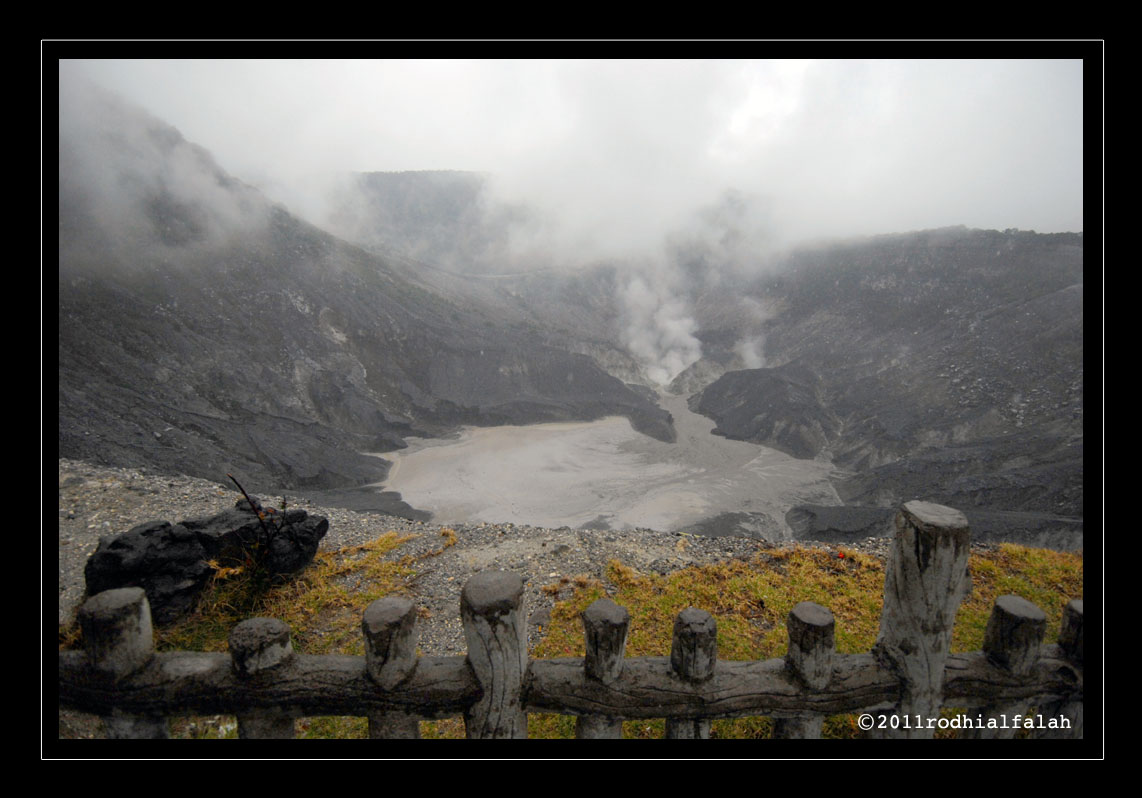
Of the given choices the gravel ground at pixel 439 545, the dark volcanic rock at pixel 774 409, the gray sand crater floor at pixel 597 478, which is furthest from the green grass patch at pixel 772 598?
the dark volcanic rock at pixel 774 409

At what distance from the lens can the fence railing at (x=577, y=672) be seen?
2359 millimetres

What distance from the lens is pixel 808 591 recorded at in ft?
21.7

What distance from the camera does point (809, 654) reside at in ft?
8.02

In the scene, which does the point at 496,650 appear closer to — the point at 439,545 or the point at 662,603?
the point at 662,603

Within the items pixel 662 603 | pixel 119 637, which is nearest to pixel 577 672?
pixel 119 637

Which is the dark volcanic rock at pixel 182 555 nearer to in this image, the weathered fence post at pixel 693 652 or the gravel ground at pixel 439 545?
the gravel ground at pixel 439 545

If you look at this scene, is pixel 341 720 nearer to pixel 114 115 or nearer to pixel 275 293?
pixel 275 293

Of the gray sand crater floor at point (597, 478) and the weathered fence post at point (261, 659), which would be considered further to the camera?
the gray sand crater floor at point (597, 478)

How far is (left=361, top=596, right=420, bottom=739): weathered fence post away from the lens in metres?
2.32

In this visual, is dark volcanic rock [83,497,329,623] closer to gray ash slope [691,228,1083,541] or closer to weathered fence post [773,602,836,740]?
weathered fence post [773,602,836,740]

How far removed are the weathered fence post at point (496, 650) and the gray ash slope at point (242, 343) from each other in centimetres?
1668

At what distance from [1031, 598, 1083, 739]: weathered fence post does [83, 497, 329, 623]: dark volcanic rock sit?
22.7 feet

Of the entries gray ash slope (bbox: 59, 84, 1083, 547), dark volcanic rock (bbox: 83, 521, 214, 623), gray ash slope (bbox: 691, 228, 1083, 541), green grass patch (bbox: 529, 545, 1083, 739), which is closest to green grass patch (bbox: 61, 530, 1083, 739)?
green grass patch (bbox: 529, 545, 1083, 739)
